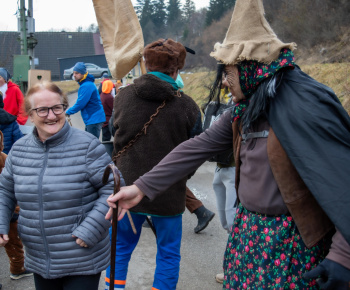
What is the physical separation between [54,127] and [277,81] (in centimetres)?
136

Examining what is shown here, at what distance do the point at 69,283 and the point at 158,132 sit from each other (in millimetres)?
1215

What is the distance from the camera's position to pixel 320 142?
1670 mm

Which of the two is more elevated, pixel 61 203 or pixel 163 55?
pixel 163 55

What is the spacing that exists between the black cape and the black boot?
3.42m

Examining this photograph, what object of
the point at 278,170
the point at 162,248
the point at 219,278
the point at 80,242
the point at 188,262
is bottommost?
the point at 188,262

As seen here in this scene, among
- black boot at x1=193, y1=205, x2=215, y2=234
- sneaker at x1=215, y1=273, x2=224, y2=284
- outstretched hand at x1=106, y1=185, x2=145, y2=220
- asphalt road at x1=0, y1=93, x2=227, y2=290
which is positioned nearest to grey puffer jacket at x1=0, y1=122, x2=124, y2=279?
outstretched hand at x1=106, y1=185, x2=145, y2=220

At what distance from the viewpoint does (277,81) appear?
1.86m

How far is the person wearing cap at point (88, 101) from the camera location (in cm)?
757

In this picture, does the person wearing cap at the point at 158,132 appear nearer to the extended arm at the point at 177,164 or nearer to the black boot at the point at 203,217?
the extended arm at the point at 177,164

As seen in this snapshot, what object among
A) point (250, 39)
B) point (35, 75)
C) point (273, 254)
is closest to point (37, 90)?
point (250, 39)

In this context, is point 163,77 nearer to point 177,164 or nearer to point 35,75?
point 177,164

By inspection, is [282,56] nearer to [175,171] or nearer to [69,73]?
[175,171]

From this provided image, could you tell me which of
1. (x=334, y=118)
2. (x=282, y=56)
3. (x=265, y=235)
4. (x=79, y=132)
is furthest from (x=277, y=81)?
(x=79, y=132)

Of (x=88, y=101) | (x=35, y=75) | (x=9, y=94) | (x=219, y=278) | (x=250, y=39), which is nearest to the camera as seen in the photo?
(x=250, y=39)
